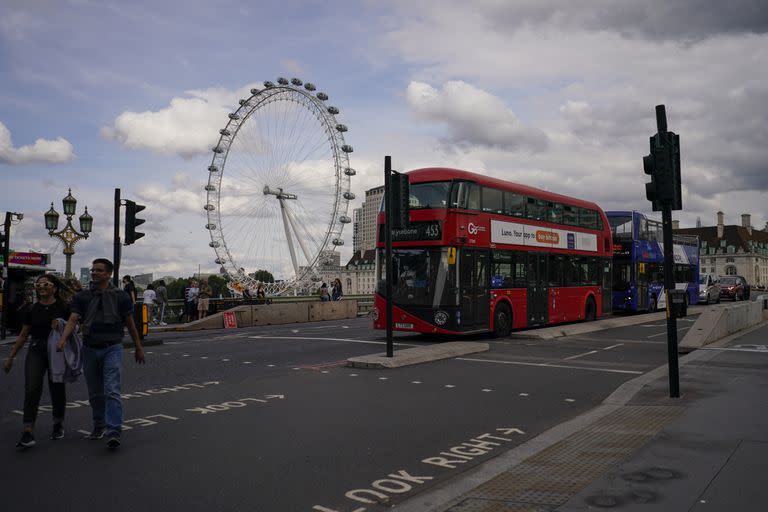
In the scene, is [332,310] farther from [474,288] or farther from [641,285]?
[474,288]

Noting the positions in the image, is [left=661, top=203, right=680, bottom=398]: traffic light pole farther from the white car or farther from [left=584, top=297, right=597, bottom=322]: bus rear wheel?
the white car

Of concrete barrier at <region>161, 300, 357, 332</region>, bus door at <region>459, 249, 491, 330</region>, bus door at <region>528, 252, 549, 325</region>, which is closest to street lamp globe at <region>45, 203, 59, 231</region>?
concrete barrier at <region>161, 300, 357, 332</region>

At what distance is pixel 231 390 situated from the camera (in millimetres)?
10219

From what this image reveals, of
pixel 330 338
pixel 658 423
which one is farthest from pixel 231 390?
pixel 330 338

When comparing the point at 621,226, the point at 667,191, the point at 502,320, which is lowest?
the point at 502,320

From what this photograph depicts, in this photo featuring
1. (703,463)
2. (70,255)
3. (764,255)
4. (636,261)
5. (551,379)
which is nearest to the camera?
(703,463)

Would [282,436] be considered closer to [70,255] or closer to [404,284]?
[404,284]

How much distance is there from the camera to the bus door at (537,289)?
20547 millimetres

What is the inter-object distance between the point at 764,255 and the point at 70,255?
576 ft

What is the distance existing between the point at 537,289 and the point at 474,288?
12.4 feet

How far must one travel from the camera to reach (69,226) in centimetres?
2669

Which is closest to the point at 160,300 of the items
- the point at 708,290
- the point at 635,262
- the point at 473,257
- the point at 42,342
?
the point at 473,257

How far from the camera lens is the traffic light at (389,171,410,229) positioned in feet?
44.1

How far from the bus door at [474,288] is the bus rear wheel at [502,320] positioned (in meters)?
0.57
